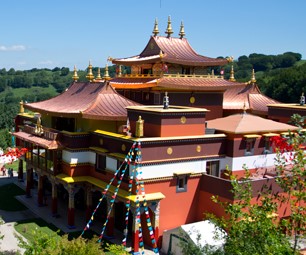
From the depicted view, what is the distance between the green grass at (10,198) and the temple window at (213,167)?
13.0 metres

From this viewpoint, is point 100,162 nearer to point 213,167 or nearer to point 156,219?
point 156,219

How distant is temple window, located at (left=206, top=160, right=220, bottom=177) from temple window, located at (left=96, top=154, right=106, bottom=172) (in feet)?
18.8

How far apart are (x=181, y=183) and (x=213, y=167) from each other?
7.55 feet

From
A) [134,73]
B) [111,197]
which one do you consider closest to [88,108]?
[111,197]

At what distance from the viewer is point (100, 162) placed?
2261 centimetres

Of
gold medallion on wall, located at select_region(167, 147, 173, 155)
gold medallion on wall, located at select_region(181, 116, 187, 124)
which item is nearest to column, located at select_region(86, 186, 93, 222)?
gold medallion on wall, located at select_region(167, 147, 173, 155)

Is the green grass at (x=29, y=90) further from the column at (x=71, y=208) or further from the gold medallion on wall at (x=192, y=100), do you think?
the column at (x=71, y=208)

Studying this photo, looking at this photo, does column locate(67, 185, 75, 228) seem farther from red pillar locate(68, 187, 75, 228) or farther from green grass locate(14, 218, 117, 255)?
green grass locate(14, 218, 117, 255)

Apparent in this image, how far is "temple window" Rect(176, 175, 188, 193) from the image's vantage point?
68.1 feet

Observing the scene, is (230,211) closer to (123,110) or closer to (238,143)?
(238,143)

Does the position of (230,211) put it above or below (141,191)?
above

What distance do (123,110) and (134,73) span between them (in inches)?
268

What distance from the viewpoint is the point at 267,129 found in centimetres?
2292

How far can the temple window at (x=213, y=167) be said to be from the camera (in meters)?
22.0
